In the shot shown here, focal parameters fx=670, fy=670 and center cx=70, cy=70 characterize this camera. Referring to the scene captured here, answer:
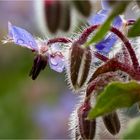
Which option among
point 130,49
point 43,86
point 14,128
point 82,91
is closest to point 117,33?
point 130,49

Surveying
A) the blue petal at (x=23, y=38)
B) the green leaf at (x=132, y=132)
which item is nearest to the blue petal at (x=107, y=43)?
the blue petal at (x=23, y=38)

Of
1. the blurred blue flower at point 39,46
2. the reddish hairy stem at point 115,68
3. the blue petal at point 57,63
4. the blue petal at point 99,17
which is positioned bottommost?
Result: the reddish hairy stem at point 115,68

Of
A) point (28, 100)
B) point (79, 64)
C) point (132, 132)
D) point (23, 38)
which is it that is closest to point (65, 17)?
point (79, 64)

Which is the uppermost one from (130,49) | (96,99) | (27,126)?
(130,49)

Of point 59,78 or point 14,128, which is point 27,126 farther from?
point 59,78

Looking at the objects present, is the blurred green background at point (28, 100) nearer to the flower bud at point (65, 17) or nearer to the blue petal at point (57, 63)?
the blue petal at point (57, 63)

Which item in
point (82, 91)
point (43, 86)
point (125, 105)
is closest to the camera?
point (125, 105)
